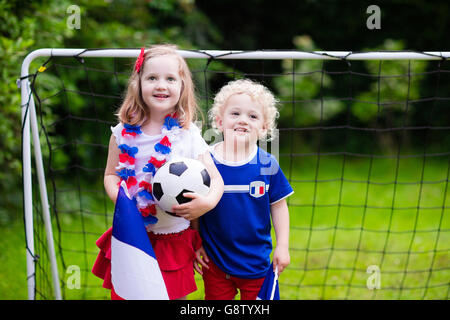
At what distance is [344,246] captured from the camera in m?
4.29

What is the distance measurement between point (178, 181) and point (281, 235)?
587 mm

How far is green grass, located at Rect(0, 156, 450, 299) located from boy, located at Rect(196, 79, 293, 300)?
1069 mm

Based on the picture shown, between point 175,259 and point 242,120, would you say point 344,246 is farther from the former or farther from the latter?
point 242,120

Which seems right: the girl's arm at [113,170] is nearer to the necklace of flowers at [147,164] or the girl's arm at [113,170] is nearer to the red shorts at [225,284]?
the necklace of flowers at [147,164]

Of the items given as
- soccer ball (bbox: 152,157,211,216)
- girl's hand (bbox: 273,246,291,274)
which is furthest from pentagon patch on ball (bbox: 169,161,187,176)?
girl's hand (bbox: 273,246,291,274)

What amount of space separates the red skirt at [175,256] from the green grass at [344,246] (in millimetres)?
1174

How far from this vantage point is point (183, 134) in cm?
205

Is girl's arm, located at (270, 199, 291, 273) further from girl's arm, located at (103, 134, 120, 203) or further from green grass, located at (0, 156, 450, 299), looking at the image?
green grass, located at (0, 156, 450, 299)

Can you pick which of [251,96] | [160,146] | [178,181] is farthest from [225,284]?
[251,96]

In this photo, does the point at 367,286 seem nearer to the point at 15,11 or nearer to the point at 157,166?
the point at 157,166

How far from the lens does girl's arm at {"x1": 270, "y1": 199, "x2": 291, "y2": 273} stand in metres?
2.05

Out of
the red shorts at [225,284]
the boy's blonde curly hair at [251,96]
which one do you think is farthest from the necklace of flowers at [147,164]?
the red shorts at [225,284]

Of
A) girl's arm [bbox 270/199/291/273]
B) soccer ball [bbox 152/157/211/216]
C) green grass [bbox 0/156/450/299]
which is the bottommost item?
green grass [bbox 0/156/450/299]

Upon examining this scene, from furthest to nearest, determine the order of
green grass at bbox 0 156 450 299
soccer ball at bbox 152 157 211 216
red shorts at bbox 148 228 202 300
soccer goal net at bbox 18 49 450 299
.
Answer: green grass at bbox 0 156 450 299
soccer goal net at bbox 18 49 450 299
red shorts at bbox 148 228 202 300
soccer ball at bbox 152 157 211 216
